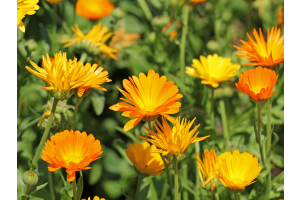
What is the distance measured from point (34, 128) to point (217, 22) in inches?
34.8

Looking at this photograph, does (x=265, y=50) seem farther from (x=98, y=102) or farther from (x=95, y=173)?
(x=95, y=173)

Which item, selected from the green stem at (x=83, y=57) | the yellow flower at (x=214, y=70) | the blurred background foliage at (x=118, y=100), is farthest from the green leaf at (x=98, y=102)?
the yellow flower at (x=214, y=70)

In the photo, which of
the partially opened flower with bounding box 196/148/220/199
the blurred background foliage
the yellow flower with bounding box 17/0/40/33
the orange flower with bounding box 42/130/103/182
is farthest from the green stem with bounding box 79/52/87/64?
the partially opened flower with bounding box 196/148/220/199

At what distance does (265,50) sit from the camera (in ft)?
2.76

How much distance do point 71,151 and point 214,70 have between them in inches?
19.9

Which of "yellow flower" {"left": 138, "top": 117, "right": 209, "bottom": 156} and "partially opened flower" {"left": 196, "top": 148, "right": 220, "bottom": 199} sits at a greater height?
"yellow flower" {"left": 138, "top": 117, "right": 209, "bottom": 156}

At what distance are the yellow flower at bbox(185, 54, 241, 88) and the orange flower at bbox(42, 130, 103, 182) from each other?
0.40 m

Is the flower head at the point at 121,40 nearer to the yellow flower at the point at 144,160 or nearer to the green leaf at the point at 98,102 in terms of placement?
the green leaf at the point at 98,102

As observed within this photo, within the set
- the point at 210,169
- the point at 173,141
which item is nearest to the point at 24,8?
the point at 173,141

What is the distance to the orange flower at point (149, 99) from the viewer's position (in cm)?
68

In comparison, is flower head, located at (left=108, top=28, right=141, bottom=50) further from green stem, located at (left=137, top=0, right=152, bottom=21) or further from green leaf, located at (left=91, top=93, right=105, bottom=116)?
green leaf, located at (left=91, top=93, right=105, bottom=116)

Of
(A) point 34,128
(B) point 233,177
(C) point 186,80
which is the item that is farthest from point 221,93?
(A) point 34,128

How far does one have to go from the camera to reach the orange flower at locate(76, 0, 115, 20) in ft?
4.99

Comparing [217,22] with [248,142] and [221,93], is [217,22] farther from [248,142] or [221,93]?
[248,142]
